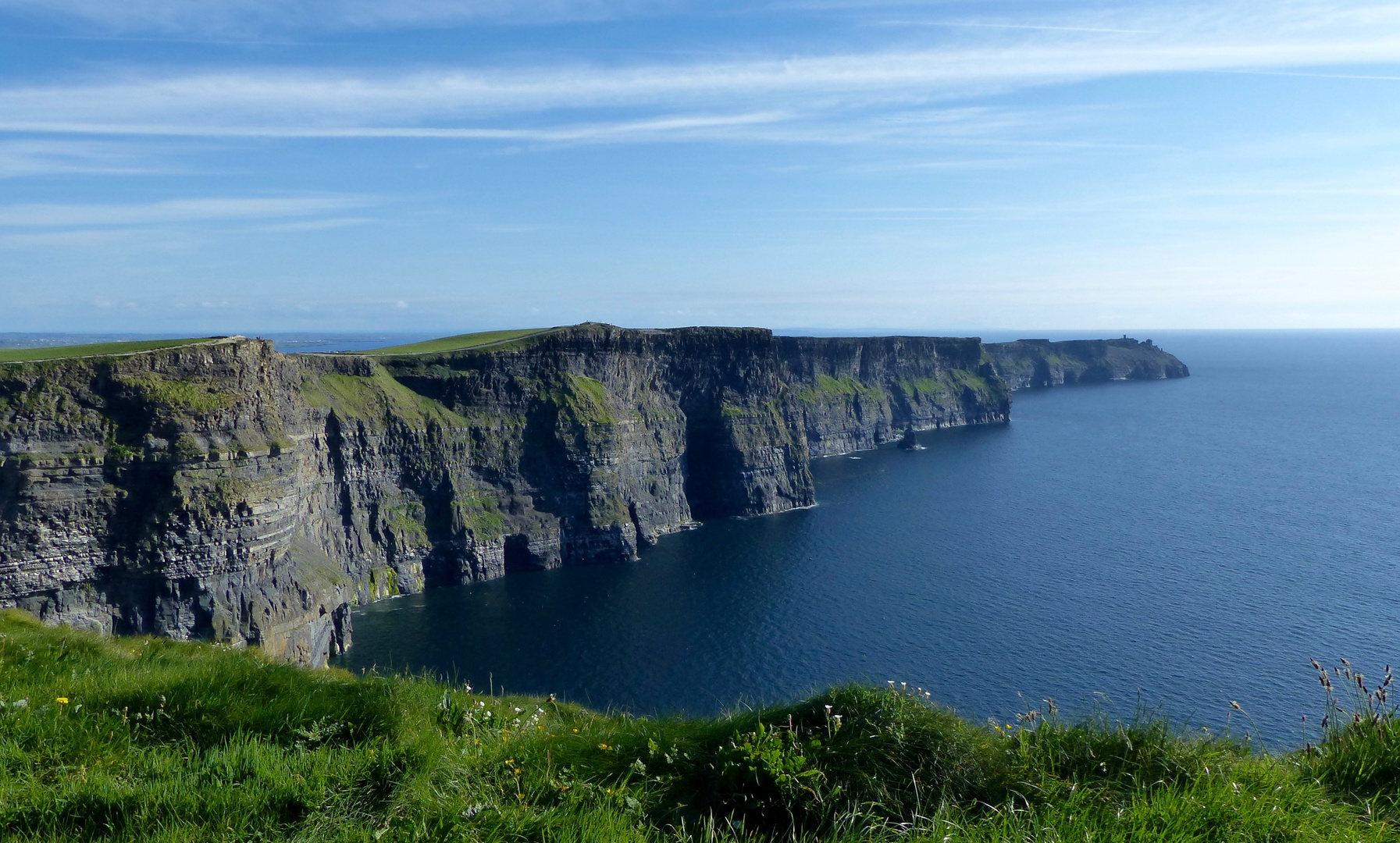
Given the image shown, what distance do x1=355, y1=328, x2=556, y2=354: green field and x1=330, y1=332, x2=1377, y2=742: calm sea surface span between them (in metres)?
33.2

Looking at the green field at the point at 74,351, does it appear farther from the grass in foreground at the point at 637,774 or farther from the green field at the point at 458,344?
the grass in foreground at the point at 637,774

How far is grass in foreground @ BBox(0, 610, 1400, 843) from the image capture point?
22.0 feet

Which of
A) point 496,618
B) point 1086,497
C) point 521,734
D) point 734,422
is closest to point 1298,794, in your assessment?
point 521,734

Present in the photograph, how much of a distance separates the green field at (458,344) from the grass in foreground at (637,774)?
96189mm

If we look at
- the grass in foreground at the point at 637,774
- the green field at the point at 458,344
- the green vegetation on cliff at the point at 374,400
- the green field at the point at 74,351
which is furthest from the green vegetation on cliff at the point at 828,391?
the grass in foreground at the point at 637,774

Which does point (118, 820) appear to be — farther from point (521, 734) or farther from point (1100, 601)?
point (1100, 601)

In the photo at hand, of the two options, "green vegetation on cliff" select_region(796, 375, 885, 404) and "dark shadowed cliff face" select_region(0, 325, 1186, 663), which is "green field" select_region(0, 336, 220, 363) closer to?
"dark shadowed cliff face" select_region(0, 325, 1186, 663)

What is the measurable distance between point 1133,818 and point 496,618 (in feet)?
252

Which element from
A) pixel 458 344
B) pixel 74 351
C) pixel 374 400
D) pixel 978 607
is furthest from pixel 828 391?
pixel 74 351

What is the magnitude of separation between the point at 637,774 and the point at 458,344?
363ft

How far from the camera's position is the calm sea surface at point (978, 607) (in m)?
60.8

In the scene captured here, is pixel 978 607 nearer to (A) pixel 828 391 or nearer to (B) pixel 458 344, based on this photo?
(B) pixel 458 344

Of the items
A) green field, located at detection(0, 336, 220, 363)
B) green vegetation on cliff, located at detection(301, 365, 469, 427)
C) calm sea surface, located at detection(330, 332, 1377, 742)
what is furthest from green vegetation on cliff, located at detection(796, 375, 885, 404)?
green field, located at detection(0, 336, 220, 363)

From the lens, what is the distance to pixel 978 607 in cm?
7769
